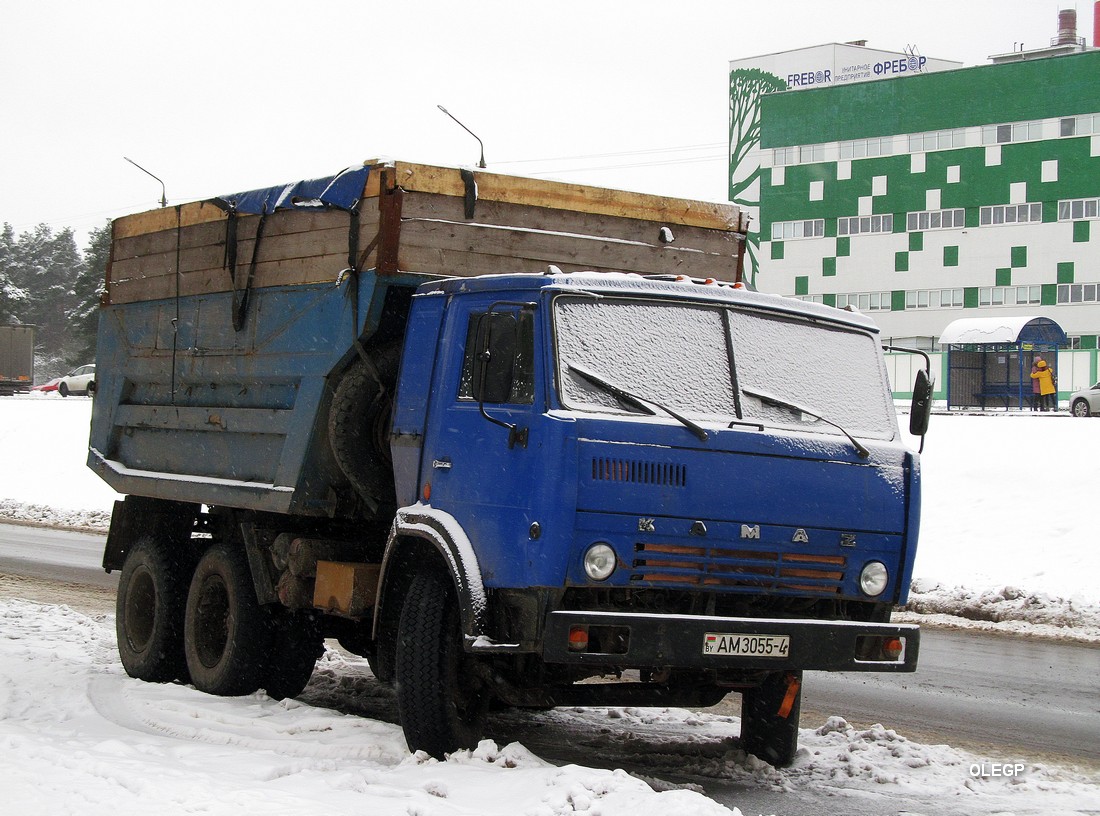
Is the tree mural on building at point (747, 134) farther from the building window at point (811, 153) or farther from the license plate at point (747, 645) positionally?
the license plate at point (747, 645)

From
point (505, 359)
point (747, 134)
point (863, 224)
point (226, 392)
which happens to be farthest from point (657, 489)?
point (747, 134)

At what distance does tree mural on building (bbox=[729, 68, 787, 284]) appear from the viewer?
3038 inches

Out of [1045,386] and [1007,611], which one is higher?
[1045,386]

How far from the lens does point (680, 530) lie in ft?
20.2

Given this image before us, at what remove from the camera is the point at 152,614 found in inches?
380

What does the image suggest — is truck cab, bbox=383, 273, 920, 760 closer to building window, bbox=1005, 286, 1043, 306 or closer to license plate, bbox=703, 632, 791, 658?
license plate, bbox=703, 632, 791, 658

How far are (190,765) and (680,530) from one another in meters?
2.39

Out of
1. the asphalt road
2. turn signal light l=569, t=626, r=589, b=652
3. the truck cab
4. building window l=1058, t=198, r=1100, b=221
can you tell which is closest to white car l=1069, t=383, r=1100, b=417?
the asphalt road

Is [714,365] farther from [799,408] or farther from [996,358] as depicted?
[996,358]

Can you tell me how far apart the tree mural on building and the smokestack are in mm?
15107

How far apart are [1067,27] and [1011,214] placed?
710 inches

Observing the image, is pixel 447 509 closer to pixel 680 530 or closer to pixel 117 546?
pixel 680 530

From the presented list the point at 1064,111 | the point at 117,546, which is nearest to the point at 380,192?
the point at 117,546

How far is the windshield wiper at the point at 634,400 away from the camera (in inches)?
244
